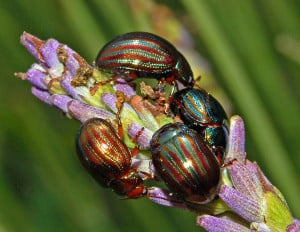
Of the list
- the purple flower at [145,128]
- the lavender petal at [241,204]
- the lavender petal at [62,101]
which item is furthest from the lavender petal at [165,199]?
the lavender petal at [62,101]

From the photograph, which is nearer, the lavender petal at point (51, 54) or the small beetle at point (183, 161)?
the small beetle at point (183, 161)

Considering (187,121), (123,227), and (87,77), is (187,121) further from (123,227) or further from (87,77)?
(123,227)

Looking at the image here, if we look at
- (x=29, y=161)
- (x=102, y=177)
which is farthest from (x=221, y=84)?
(x=102, y=177)

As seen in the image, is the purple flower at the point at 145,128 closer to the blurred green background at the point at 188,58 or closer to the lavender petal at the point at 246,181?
the lavender petal at the point at 246,181

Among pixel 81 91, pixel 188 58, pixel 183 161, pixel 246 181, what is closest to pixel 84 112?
pixel 81 91

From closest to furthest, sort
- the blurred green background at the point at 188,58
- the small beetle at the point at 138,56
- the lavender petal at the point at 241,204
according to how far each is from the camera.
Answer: the lavender petal at the point at 241,204
the small beetle at the point at 138,56
the blurred green background at the point at 188,58

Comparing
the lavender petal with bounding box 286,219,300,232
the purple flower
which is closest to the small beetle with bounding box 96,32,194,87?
the purple flower

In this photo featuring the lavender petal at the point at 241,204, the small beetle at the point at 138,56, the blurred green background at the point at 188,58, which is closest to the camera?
the lavender petal at the point at 241,204
